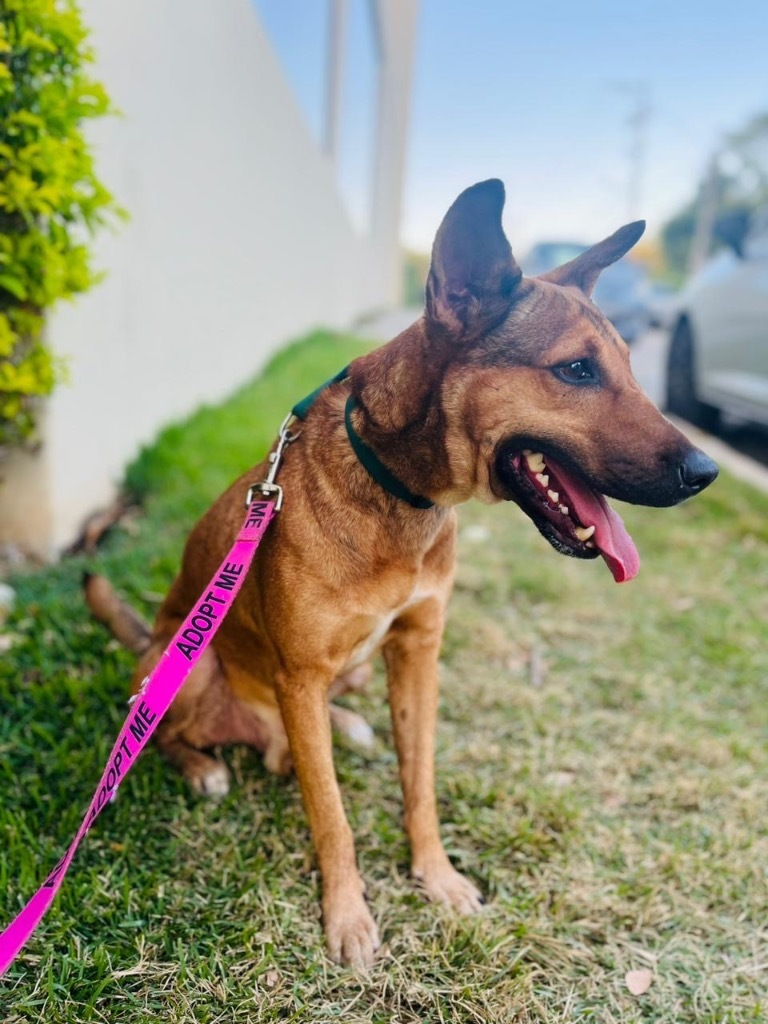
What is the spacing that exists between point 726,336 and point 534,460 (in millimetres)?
5354

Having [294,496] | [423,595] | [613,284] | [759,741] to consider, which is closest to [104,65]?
[294,496]

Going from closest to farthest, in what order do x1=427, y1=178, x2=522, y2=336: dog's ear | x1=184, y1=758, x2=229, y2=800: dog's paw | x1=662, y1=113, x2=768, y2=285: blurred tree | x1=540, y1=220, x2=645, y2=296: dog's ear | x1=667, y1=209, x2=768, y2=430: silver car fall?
1. x1=427, y1=178, x2=522, y2=336: dog's ear
2. x1=540, y1=220, x2=645, y2=296: dog's ear
3. x1=184, y1=758, x2=229, y2=800: dog's paw
4. x1=667, y1=209, x2=768, y2=430: silver car
5. x1=662, y1=113, x2=768, y2=285: blurred tree

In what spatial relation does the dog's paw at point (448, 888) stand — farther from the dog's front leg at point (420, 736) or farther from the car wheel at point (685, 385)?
the car wheel at point (685, 385)

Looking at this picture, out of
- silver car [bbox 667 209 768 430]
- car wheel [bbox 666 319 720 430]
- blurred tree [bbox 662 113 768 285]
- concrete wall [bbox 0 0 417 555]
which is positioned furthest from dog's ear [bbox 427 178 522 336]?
blurred tree [bbox 662 113 768 285]

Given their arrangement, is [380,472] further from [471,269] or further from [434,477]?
[471,269]

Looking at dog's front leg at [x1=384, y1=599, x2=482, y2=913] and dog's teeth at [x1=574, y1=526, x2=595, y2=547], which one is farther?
dog's front leg at [x1=384, y1=599, x2=482, y2=913]

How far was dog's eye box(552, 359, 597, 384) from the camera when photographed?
6.48ft

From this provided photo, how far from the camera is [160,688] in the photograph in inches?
74.4

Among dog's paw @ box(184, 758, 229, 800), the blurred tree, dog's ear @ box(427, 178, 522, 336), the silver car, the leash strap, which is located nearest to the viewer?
the leash strap

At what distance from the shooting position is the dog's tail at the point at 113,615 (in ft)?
9.58

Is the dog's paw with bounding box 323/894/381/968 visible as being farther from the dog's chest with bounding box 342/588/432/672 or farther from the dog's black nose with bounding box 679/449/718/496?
the dog's black nose with bounding box 679/449/718/496

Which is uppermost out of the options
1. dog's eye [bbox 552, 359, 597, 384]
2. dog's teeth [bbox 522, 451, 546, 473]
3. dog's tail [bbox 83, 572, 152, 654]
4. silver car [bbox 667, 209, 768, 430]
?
dog's eye [bbox 552, 359, 597, 384]

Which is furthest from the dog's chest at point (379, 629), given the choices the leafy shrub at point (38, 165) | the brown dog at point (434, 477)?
the leafy shrub at point (38, 165)

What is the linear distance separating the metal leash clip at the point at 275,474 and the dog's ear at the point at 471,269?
1.76 ft
